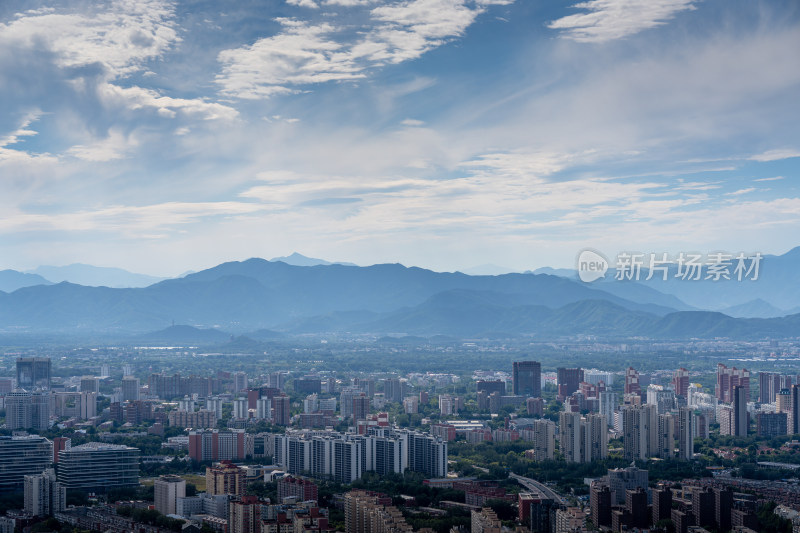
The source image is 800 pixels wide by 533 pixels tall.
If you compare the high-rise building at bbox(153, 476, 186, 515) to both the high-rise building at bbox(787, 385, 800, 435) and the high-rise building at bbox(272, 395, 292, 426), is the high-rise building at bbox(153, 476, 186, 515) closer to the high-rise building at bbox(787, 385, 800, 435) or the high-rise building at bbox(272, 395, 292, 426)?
the high-rise building at bbox(272, 395, 292, 426)

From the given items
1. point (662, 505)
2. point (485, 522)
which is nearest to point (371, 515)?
point (485, 522)

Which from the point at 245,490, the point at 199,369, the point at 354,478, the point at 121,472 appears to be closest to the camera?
the point at 245,490

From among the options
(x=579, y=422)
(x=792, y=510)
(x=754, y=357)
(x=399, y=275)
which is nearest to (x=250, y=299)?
(x=399, y=275)

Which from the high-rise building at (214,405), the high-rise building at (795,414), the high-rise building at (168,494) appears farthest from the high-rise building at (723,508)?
the high-rise building at (214,405)

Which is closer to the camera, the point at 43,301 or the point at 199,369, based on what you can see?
the point at 199,369

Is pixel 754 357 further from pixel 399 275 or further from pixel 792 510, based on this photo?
pixel 399 275

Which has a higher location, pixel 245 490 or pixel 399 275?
pixel 399 275
